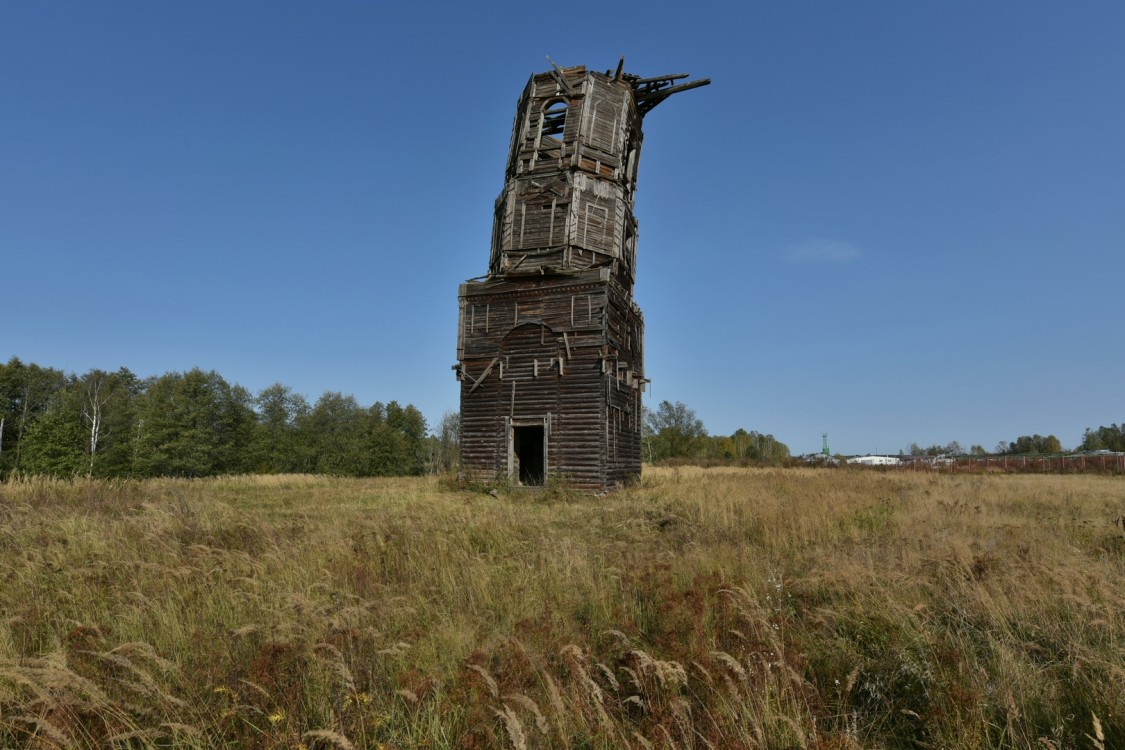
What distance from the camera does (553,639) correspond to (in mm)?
3947

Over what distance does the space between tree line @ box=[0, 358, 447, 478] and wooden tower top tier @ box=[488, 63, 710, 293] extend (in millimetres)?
37839

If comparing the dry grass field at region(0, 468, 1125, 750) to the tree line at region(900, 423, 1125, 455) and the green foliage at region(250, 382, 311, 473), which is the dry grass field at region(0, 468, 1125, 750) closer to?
the green foliage at region(250, 382, 311, 473)

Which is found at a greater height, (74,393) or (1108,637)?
(74,393)

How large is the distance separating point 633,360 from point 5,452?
57380 millimetres

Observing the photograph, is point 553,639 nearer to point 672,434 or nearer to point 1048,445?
point 672,434

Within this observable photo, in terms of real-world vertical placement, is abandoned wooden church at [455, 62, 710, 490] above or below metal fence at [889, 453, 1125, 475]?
above

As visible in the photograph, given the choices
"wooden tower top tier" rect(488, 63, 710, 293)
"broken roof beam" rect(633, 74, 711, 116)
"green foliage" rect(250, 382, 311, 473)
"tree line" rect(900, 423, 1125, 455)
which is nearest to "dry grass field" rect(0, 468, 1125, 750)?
"wooden tower top tier" rect(488, 63, 710, 293)

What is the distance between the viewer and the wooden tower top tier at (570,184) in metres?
21.5

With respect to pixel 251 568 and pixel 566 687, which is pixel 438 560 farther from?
pixel 566 687

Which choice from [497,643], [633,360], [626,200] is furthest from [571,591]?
[626,200]

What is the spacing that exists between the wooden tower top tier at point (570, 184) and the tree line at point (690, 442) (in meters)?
50.3

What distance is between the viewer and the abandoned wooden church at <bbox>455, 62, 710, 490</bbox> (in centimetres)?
1980

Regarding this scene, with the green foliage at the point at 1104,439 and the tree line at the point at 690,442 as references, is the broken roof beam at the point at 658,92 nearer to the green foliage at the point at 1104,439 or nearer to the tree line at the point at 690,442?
the tree line at the point at 690,442

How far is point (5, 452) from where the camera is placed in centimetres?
4684
